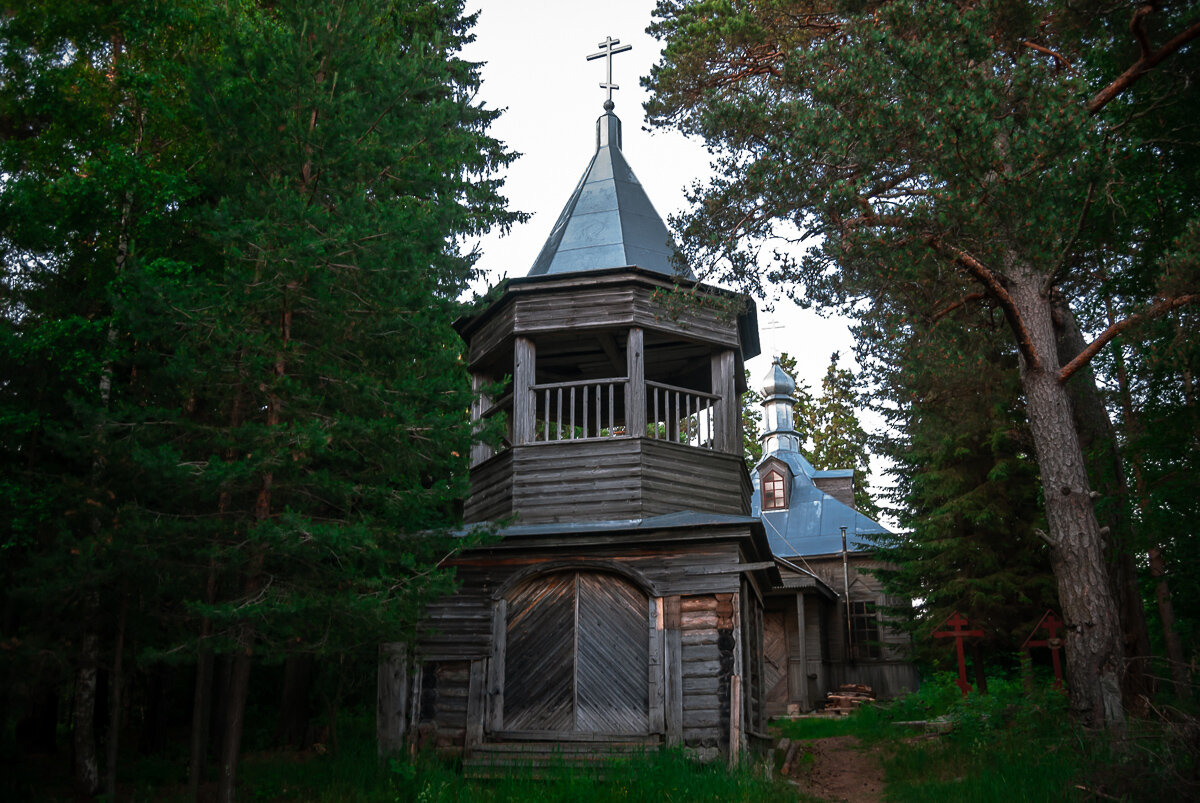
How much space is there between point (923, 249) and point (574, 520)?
5470 millimetres

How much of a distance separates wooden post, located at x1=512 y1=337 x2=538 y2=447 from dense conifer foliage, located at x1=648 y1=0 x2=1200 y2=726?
9.41 feet

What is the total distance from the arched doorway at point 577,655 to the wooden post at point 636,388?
210 cm

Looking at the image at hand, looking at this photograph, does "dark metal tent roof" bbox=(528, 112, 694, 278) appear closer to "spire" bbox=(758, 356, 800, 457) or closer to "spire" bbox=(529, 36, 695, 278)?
"spire" bbox=(529, 36, 695, 278)

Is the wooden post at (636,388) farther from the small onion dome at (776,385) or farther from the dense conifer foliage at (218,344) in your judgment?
the small onion dome at (776,385)

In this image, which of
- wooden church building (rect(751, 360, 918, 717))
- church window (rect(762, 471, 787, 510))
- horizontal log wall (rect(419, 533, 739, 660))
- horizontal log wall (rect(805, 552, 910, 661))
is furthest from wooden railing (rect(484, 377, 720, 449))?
church window (rect(762, 471, 787, 510))

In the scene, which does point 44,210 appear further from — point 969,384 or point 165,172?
point 969,384

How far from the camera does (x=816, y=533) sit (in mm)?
28750

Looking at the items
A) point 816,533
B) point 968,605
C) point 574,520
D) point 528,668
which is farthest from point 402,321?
point 816,533

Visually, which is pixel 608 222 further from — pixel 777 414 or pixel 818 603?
pixel 777 414

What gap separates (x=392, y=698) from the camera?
1217 centimetres

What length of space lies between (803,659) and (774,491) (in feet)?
24.6

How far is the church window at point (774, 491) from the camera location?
30.6 meters

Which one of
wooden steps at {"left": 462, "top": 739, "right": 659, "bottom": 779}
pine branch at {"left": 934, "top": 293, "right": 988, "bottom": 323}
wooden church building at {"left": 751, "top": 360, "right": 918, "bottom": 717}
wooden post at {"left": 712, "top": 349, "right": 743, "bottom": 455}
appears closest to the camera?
wooden steps at {"left": 462, "top": 739, "right": 659, "bottom": 779}

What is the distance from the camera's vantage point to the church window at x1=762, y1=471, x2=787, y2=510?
3062 centimetres
